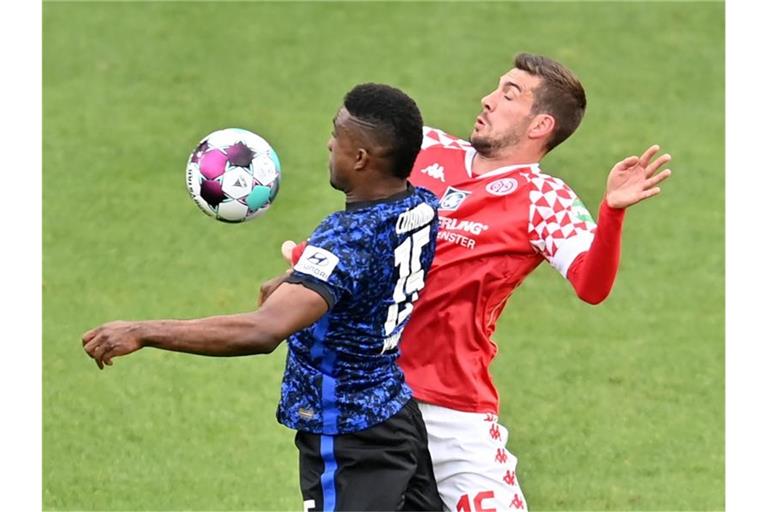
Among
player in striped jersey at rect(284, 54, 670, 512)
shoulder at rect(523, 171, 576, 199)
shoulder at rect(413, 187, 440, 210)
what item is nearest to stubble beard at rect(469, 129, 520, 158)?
player in striped jersey at rect(284, 54, 670, 512)

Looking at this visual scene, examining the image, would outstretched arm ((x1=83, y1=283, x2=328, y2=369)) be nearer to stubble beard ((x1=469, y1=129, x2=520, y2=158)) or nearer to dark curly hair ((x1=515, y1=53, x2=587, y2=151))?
stubble beard ((x1=469, y1=129, x2=520, y2=158))

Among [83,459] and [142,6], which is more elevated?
[142,6]

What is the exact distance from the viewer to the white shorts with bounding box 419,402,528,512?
7340mm

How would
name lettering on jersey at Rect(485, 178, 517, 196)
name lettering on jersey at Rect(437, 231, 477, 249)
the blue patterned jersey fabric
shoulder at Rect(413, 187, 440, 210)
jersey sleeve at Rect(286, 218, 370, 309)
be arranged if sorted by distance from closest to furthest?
jersey sleeve at Rect(286, 218, 370, 309)
the blue patterned jersey fabric
shoulder at Rect(413, 187, 440, 210)
name lettering on jersey at Rect(437, 231, 477, 249)
name lettering on jersey at Rect(485, 178, 517, 196)

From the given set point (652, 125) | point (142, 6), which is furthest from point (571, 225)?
point (142, 6)

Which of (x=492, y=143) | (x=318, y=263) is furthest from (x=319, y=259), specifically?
(x=492, y=143)

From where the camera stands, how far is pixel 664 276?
45.0ft

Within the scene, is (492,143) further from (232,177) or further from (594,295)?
(232,177)

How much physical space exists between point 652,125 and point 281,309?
37.1 feet

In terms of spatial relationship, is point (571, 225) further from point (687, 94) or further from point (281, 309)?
point (687, 94)

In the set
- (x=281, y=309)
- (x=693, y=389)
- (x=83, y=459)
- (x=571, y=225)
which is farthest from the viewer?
(x=693, y=389)

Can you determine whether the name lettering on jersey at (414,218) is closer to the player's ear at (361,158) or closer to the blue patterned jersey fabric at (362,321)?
the blue patterned jersey fabric at (362,321)

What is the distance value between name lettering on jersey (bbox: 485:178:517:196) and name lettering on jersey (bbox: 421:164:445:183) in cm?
27

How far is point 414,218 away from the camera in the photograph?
6801 millimetres
